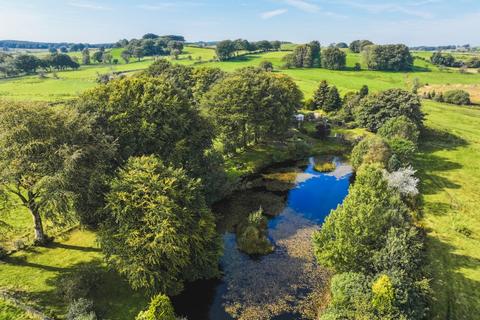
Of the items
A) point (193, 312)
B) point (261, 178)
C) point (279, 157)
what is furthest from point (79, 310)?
point (279, 157)

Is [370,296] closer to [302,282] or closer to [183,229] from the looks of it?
[302,282]

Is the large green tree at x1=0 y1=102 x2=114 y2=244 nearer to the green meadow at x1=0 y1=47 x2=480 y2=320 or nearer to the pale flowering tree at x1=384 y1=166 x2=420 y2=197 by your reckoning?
the green meadow at x1=0 y1=47 x2=480 y2=320

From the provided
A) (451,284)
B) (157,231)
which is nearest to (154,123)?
(157,231)

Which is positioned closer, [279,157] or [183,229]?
[183,229]

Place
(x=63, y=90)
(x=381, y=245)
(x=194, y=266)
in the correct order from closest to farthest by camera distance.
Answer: (x=381, y=245) < (x=194, y=266) < (x=63, y=90)

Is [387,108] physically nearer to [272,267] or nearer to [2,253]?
[272,267]

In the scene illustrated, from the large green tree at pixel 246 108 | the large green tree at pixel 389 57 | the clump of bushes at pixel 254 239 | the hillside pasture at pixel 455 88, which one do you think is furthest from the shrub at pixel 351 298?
the large green tree at pixel 389 57
